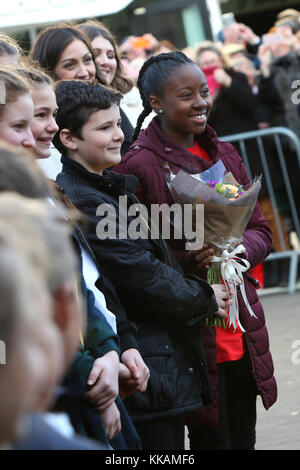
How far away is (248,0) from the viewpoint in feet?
59.6

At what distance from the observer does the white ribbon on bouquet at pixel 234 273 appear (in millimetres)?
3639

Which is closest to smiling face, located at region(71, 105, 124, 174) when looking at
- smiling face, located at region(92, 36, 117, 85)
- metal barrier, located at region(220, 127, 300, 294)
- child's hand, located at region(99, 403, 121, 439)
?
child's hand, located at region(99, 403, 121, 439)

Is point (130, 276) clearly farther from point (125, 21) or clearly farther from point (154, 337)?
point (125, 21)

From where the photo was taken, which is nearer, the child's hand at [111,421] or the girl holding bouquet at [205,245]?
the child's hand at [111,421]

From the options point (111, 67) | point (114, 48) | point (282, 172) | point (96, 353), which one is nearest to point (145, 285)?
point (96, 353)

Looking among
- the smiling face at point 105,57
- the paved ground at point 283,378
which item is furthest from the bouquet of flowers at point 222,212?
the paved ground at point 283,378

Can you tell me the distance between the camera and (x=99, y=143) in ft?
11.5

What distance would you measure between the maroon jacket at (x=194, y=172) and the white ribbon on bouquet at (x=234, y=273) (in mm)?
65

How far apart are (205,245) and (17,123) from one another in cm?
103

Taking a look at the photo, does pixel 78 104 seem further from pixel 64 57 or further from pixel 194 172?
pixel 64 57

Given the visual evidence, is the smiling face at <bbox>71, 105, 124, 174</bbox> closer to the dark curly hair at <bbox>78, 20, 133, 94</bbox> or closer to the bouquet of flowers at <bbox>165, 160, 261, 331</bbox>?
the bouquet of flowers at <bbox>165, 160, 261, 331</bbox>

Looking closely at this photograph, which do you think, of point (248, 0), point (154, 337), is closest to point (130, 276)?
point (154, 337)

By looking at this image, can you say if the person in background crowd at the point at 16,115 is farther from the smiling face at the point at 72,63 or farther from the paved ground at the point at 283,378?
the paved ground at the point at 283,378
